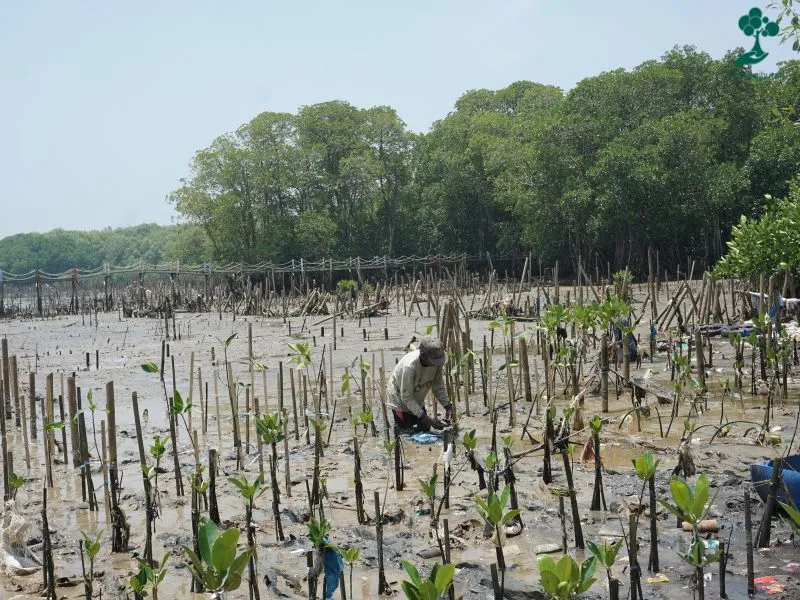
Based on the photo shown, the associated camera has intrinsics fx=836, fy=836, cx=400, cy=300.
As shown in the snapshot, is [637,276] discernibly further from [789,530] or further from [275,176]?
[789,530]

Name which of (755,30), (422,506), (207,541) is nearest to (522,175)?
(755,30)

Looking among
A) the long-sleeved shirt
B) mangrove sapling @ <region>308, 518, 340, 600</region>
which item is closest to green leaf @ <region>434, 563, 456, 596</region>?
mangrove sapling @ <region>308, 518, 340, 600</region>

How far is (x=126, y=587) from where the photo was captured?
471 centimetres

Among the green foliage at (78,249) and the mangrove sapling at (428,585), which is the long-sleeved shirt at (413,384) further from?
the green foliage at (78,249)

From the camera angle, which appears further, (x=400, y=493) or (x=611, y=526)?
(x=400, y=493)

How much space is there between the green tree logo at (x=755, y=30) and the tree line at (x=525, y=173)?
1286 centimetres

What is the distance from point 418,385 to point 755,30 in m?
4.16

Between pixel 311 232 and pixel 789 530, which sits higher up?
pixel 311 232

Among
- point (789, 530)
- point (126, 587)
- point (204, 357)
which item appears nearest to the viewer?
point (126, 587)

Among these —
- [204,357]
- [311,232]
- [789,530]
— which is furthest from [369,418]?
[311,232]

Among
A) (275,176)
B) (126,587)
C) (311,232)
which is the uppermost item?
(275,176)

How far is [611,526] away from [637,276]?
84.3ft

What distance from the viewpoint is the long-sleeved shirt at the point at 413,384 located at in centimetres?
730

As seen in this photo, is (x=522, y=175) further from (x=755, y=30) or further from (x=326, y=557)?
(x=326, y=557)
